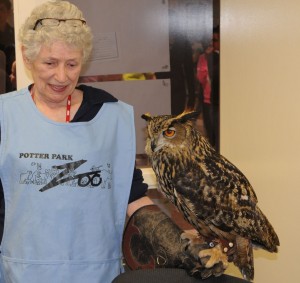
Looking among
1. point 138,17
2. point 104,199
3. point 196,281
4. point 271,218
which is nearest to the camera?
point 196,281

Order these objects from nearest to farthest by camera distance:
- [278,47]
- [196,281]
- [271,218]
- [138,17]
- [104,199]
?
[196,281], [104,199], [278,47], [271,218], [138,17]

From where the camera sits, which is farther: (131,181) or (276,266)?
(276,266)

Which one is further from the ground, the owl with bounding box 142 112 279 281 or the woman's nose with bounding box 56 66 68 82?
the woman's nose with bounding box 56 66 68 82

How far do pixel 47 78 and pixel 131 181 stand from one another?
0.39 meters

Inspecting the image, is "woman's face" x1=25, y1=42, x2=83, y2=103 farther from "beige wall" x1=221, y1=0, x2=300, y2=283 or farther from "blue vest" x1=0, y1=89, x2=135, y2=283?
"beige wall" x1=221, y1=0, x2=300, y2=283

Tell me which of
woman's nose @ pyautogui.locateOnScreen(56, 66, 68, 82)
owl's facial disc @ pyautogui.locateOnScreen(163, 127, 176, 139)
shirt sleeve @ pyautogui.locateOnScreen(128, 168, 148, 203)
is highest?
woman's nose @ pyautogui.locateOnScreen(56, 66, 68, 82)

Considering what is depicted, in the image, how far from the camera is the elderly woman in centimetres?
123

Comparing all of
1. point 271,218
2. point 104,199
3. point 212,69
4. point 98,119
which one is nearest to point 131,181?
point 104,199

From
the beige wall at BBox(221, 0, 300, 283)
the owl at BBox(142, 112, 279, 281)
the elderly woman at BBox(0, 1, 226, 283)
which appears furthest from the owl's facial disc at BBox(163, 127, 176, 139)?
the beige wall at BBox(221, 0, 300, 283)

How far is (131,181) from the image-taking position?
4.55ft

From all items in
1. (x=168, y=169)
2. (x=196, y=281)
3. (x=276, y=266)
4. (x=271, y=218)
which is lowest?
(x=276, y=266)

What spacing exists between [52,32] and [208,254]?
0.67 metres

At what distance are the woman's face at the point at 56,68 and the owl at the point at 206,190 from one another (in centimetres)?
25

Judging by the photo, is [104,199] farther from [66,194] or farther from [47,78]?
[47,78]
